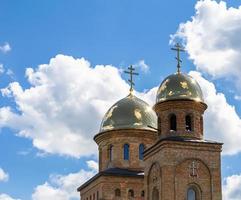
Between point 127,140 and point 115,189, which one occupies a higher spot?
point 127,140

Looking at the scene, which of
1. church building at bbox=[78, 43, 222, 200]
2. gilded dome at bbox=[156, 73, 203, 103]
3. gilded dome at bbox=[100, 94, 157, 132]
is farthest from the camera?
gilded dome at bbox=[100, 94, 157, 132]

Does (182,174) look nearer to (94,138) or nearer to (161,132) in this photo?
(161,132)

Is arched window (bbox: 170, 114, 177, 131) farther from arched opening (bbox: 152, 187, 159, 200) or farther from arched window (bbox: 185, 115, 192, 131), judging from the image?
arched opening (bbox: 152, 187, 159, 200)

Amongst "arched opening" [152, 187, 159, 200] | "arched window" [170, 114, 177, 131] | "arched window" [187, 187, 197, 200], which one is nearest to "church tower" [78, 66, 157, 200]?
"arched opening" [152, 187, 159, 200]

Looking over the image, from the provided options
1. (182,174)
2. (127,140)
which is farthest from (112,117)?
(182,174)

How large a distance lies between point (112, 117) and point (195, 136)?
825 cm

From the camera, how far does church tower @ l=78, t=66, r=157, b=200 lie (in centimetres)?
3648

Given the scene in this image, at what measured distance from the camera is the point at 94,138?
39.8m

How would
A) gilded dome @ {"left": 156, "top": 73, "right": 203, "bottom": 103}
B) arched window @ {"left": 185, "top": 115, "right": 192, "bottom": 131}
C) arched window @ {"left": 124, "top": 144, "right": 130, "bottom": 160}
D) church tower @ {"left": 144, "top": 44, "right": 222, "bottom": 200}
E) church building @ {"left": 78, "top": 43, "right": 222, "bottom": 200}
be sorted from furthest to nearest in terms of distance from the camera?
1. arched window @ {"left": 124, "top": 144, "right": 130, "bottom": 160}
2. gilded dome @ {"left": 156, "top": 73, "right": 203, "bottom": 103}
3. arched window @ {"left": 185, "top": 115, "right": 192, "bottom": 131}
4. church building @ {"left": 78, "top": 43, "right": 222, "bottom": 200}
5. church tower @ {"left": 144, "top": 44, "right": 222, "bottom": 200}

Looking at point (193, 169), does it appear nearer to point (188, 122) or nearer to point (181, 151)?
point (181, 151)

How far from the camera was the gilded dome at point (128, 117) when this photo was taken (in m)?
38.6

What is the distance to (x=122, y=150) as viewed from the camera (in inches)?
1510

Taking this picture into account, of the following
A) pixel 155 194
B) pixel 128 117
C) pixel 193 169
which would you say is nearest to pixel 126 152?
pixel 128 117

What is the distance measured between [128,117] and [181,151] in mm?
8346
